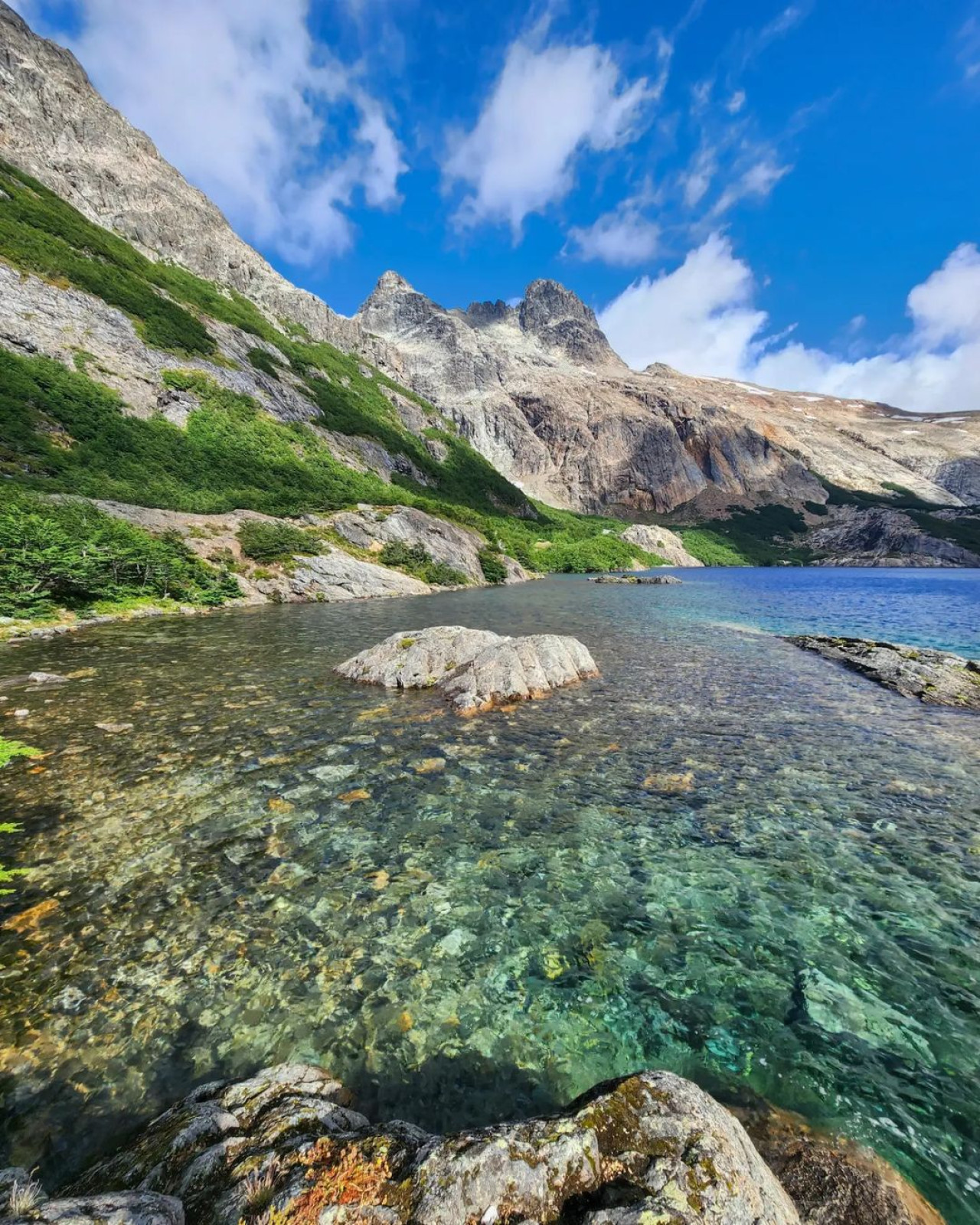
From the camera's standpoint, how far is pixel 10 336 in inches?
2260

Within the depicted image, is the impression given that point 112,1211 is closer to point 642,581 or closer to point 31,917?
point 31,917

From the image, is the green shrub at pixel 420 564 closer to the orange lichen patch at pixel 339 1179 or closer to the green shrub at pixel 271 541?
the green shrub at pixel 271 541

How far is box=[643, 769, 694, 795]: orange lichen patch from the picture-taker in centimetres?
1071

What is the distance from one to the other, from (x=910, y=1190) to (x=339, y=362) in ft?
528

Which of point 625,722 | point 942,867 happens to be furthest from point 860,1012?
point 625,722

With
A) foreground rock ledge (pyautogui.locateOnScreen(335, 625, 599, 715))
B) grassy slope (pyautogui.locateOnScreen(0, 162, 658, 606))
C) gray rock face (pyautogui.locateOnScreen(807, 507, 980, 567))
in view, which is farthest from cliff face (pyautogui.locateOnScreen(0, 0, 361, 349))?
gray rock face (pyautogui.locateOnScreen(807, 507, 980, 567))

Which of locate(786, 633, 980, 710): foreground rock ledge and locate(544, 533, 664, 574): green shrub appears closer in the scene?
locate(786, 633, 980, 710): foreground rock ledge

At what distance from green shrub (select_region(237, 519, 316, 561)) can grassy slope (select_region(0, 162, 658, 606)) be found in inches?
246

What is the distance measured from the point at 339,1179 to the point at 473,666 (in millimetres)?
15013

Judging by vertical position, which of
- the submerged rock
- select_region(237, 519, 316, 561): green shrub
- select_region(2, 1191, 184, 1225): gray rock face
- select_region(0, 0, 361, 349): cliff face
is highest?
select_region(0, 0, 361, 349): cliff face

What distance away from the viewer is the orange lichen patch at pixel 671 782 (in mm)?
10711

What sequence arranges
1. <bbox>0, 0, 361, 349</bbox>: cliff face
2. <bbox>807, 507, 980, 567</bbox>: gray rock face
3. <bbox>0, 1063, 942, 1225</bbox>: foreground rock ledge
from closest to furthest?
<bbox>0, 1063, 942, 1225</bbox>: foreground rock ledge → <bbox>0, 0, 361, 349</bbox>: cliff face → <bbox>807, 507, 980, 567</bbox>: gray rock face

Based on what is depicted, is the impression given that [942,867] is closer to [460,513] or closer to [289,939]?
[289,939]

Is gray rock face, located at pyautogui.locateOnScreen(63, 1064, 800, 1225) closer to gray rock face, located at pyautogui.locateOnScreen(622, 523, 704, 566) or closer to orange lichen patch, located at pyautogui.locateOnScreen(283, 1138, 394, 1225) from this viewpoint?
orange lichen patch, located at pyautogui.locateOnScreen(283, 1138, 394, 1225)
